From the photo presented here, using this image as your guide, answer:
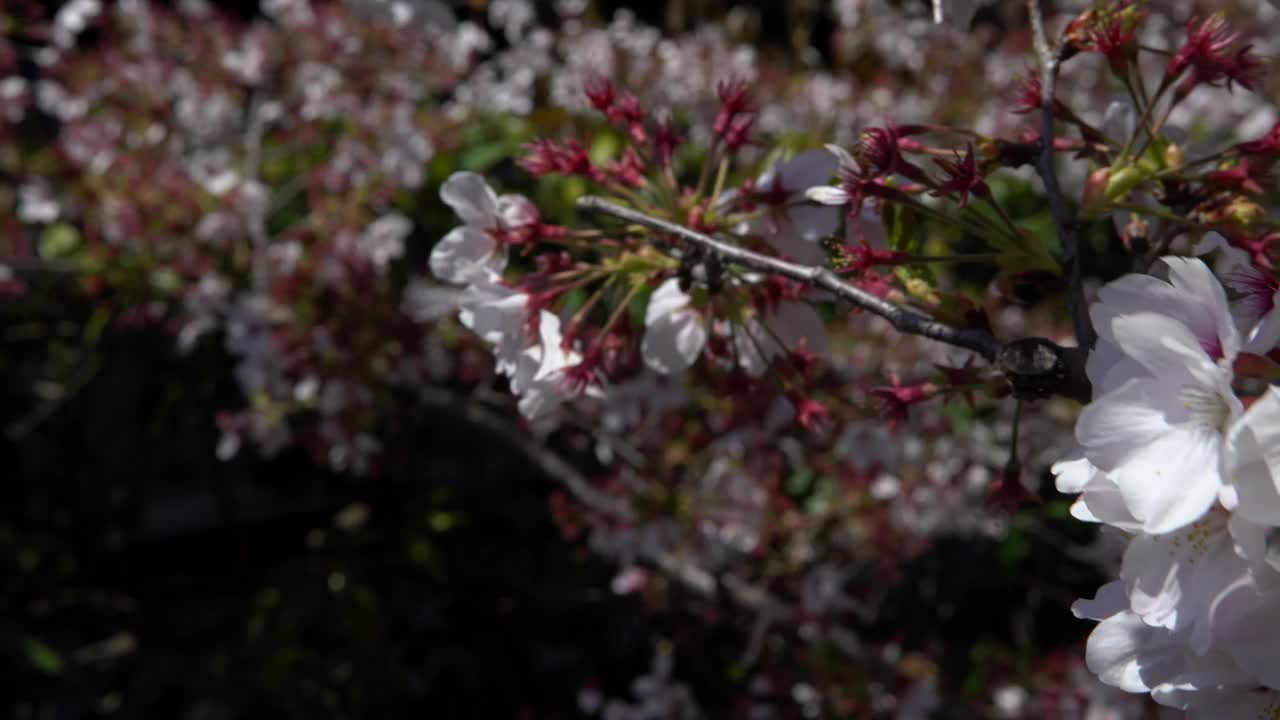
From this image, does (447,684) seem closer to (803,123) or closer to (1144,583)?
(803,123)

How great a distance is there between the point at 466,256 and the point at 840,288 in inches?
14.0

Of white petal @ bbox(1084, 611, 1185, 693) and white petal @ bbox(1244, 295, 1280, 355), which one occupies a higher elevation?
white petal @ bbox(1244, 295, 1280, 355)

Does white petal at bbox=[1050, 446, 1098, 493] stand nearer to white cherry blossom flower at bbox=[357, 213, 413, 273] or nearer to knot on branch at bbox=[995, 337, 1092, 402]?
knot on branch at bbox=[995, 337, 1092, 402]

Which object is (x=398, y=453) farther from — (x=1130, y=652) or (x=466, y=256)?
(x=1130, y=652)

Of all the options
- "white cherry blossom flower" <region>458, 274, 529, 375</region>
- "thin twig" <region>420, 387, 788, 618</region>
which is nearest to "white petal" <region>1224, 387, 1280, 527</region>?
"white cherry blossom flower" <region>458, 274, 529, 375</region>

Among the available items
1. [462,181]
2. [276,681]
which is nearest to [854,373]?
[276,681]

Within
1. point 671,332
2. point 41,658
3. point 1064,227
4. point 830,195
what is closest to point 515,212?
point 671,332

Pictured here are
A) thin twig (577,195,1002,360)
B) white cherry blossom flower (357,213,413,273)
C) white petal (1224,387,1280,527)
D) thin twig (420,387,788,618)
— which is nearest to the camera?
white petal (1224,387,1280,527)

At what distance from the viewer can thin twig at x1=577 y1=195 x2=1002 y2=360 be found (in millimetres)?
667

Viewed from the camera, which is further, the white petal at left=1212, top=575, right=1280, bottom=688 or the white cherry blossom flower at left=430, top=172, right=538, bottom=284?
the white cherry blossom flower at left=430, top=172, right=538, bottom=284

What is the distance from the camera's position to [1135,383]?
0.52 meters

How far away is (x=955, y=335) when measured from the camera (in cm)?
67

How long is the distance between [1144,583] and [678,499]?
1.53 meters

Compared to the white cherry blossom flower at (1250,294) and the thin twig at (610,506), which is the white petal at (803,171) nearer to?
the white cherry blossom flower at (1250,294)
